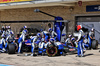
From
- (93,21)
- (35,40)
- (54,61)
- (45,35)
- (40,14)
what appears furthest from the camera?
(40,14)

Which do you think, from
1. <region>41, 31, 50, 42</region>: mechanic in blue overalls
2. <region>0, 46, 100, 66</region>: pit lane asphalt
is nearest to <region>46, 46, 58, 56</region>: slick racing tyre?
<region>0, 46, 100, 66</region>: pit lane asphalt

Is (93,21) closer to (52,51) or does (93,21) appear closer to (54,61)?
(52,51)

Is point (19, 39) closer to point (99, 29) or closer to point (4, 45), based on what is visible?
point (4, 45)

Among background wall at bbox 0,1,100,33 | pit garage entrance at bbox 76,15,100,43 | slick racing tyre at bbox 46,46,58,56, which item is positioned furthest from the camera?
background wall at bbox 0,1,100,33

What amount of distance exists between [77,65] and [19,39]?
5.85m

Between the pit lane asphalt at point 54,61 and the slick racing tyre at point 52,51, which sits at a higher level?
the slick racing tyre at point 52,51

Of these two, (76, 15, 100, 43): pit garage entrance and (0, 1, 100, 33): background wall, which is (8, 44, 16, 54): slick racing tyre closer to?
(0, 1, 100, 33): background wall

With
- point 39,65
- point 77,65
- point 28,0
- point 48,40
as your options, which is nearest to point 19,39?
point 48,40

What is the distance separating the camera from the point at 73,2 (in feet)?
76.2

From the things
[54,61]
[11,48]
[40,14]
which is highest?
[40,14]

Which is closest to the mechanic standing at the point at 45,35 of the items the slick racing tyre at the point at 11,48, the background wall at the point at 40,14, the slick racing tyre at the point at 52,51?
the slick racing tyre at the point at 52,51

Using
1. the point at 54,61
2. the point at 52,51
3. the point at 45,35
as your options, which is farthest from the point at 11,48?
the point at 54,61

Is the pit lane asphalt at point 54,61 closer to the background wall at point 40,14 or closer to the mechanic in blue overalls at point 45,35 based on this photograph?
the mechanic in blue overalls at point 45,35

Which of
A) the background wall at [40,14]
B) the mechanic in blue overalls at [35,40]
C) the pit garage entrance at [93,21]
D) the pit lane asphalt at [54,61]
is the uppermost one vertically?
the background wall at [40,14]
